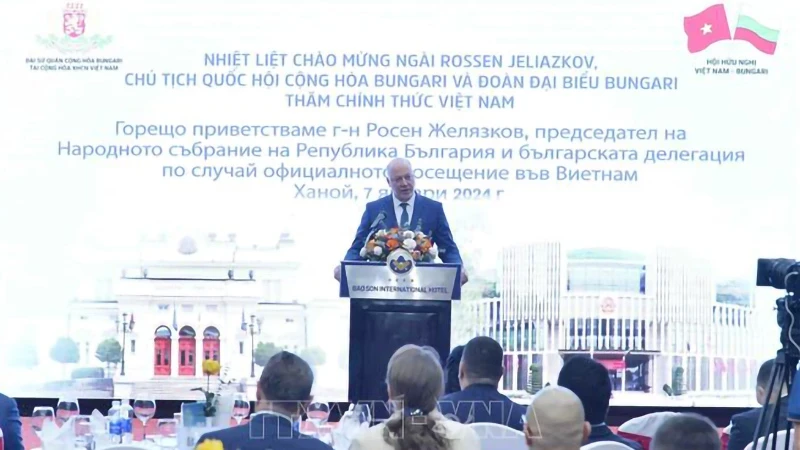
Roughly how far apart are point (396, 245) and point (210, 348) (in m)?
2.51

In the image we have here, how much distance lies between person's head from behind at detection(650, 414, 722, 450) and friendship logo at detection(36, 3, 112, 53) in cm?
534

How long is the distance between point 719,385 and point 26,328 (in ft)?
13.7

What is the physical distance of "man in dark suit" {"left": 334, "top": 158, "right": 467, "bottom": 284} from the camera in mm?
6137

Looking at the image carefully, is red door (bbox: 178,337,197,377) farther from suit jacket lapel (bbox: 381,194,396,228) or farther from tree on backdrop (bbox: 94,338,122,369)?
suit jacket lapel (bbox: 381,194,396,228)

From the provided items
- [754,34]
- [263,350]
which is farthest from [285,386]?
[754,34]

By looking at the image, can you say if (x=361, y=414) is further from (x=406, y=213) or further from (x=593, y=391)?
(x=406, y=213)

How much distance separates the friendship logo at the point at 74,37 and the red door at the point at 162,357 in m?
1.83

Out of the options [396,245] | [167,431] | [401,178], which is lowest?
[167,431]

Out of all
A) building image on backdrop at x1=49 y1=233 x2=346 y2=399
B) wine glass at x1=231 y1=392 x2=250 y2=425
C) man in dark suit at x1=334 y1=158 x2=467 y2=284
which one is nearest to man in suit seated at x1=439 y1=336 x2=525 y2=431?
wine glass at x1=231 y1=392 x2=250 y2=425

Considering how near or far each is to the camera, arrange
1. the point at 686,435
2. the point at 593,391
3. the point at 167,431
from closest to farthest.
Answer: the point at 686,435 < the point at 593,391 < the point at 167,431

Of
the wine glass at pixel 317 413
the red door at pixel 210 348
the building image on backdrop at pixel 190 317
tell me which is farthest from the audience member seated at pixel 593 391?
the red door at pixel 210 348

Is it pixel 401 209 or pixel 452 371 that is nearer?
pixel 452 371

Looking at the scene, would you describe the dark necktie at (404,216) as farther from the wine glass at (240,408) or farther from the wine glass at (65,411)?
the wine glass at (65,411)

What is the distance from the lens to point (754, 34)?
738 cm
